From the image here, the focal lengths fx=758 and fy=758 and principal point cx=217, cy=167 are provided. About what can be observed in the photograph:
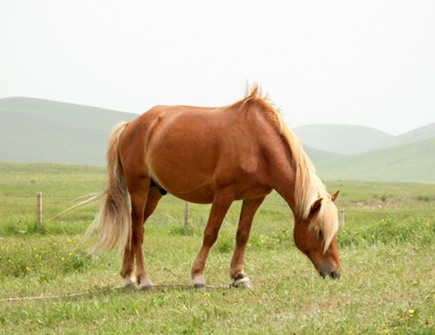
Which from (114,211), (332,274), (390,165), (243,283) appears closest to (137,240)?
(114,211)

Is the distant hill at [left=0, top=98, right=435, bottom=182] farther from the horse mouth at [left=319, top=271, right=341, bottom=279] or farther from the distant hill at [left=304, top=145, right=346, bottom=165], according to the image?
the horse mouth at [left=319, top=271, right=341, bottom=279]

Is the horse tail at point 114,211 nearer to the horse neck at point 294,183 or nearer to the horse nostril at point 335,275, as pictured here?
the horse neck at point 294,183

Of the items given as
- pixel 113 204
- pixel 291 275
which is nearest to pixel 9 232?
pixel 113 204

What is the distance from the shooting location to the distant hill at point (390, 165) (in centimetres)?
12722

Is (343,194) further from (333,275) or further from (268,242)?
(333,275)

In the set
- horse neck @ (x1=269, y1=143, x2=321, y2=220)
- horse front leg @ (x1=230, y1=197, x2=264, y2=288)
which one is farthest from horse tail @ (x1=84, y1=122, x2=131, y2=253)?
horse neck @ (x1=269, y1=143, x2=321, y2=220)

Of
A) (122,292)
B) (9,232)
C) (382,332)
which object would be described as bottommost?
(9,232)

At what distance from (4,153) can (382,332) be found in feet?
441

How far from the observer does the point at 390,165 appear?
14062 centimetres

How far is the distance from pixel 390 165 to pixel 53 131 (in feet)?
221

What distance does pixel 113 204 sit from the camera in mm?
11188

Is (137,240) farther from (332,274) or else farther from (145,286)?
(332,274)

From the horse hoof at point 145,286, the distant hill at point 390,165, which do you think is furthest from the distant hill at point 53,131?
the horse hoof at point 145,286

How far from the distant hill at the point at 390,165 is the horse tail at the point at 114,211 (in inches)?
4445
